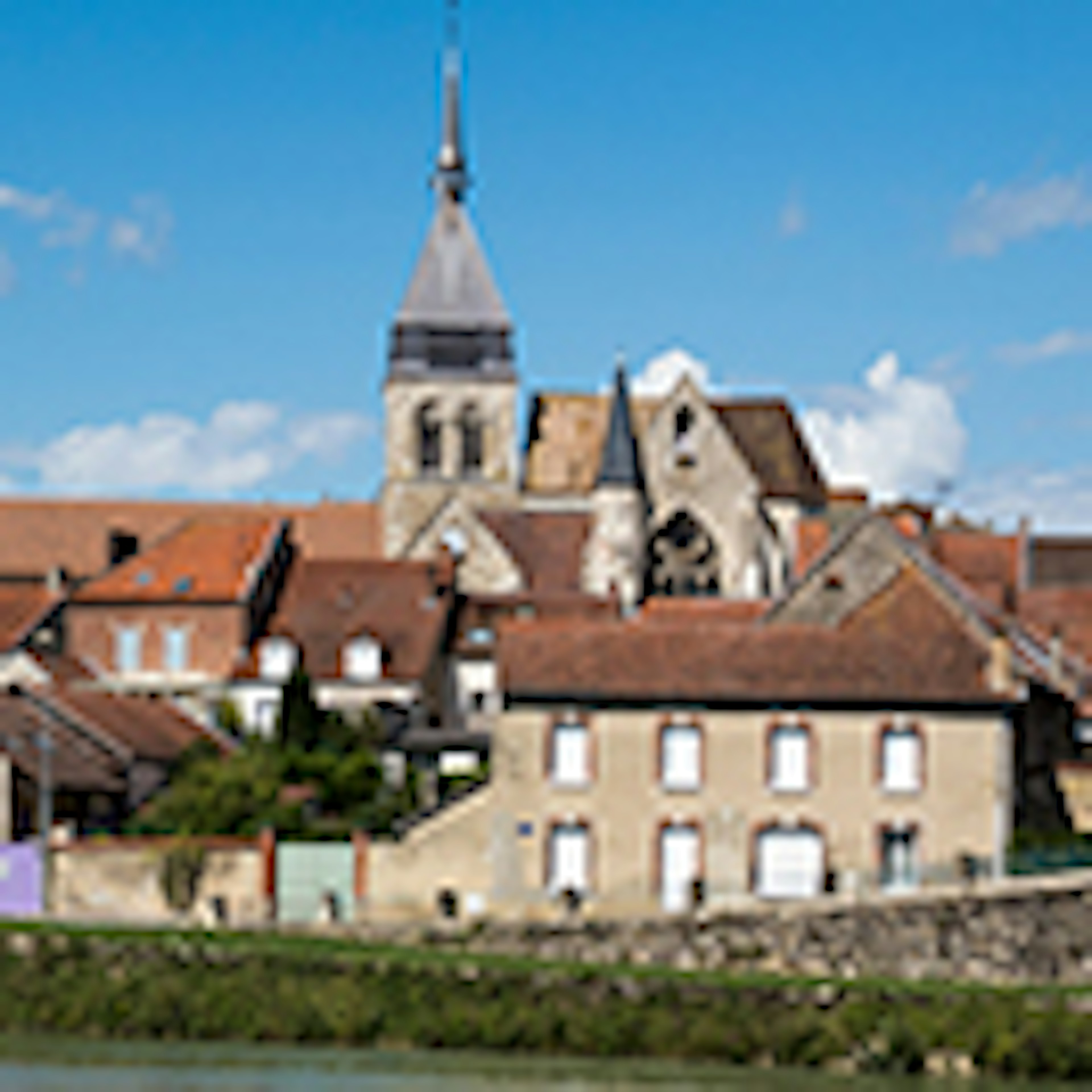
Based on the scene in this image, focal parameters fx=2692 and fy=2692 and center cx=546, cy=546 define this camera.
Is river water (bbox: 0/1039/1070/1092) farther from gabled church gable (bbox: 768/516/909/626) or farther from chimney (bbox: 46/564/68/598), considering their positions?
chimney (bbox: 46/564/68/598)

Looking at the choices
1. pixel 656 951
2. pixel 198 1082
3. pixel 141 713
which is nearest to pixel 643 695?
pixel 656 951

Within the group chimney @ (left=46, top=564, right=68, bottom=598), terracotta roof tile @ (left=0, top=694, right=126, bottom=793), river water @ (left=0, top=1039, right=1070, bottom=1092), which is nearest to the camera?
river water @ (left=0, top=1039, right=1070, bottom=1092)

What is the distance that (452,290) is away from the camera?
85.9 m

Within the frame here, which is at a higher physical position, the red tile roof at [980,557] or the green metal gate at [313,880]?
the red tile roof at [980,557]

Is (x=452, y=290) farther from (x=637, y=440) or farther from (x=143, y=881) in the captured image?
(x=143, y=881)

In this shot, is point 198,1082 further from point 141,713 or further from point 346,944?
point 141,713

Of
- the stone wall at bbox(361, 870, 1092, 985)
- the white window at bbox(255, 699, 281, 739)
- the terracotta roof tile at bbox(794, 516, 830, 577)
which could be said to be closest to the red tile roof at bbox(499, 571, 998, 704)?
the stone wall at bbox(361, 870, 1092, 985)

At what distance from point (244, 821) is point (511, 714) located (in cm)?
571

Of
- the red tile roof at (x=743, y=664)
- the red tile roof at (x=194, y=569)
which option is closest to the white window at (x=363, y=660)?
the red tile roof at (x=194, y=569)

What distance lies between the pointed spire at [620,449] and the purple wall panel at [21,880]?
40.1 meters

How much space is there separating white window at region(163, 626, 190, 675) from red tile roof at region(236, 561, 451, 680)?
182 centimetres

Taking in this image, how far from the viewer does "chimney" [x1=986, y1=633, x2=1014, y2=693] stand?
3769cm

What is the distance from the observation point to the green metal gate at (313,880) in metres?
37.6

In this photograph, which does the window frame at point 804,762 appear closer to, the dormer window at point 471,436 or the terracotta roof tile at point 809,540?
the terracotta roof tile at point 809,540
